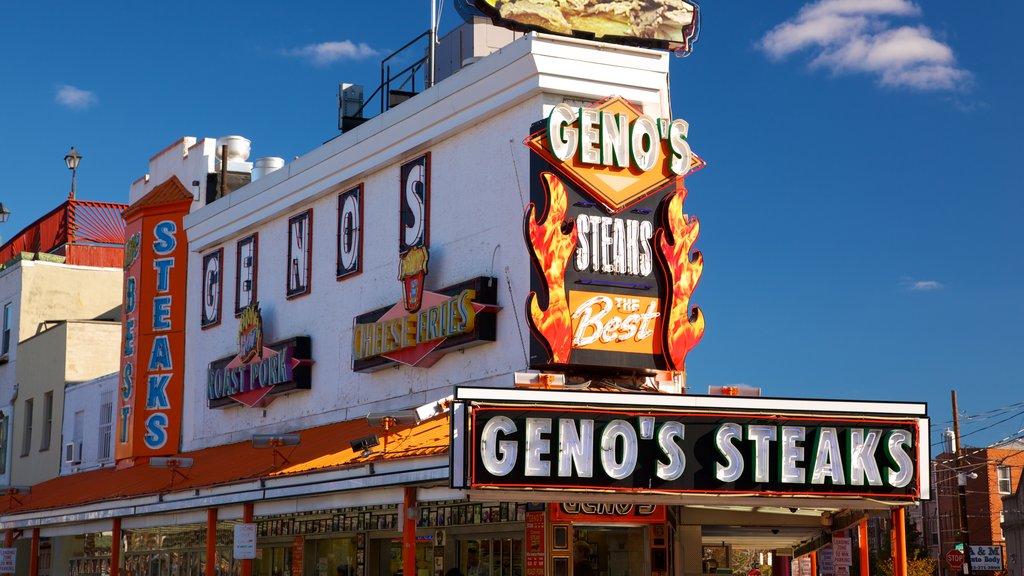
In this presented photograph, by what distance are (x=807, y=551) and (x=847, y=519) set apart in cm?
182

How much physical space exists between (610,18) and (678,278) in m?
4.62

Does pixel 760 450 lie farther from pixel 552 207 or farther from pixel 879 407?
pixel 552 207

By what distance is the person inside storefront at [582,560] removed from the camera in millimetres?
21172

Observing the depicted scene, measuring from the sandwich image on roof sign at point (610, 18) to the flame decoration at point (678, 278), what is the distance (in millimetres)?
3000

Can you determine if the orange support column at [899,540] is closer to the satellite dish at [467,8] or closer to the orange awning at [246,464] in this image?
the orange awning at [246,464]

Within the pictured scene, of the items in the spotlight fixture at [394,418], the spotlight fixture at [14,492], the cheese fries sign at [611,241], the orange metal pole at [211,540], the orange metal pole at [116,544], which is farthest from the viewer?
the spotlight fixture at [14,492]

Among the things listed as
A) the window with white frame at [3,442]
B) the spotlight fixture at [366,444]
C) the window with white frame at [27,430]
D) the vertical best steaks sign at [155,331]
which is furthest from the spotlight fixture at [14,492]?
A: the spotlight fixture at [366,444]

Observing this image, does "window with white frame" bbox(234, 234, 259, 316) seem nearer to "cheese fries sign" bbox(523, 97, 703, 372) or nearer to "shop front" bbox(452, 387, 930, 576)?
"cheese fries sign" bbox(523, 97, 703, 372)

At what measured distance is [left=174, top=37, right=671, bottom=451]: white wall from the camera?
71.6 feet

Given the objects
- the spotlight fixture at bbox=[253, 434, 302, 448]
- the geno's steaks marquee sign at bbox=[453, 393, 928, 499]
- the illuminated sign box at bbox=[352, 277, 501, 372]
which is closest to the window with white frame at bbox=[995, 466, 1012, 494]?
the illuminated sign box at bbox=[352, 277, 501, 372]

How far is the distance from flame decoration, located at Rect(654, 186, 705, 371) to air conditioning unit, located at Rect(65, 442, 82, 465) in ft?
75.1

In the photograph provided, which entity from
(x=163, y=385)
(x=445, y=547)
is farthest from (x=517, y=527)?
(x=163, y=385)

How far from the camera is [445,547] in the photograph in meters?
23.7

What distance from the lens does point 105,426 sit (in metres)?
37.3
